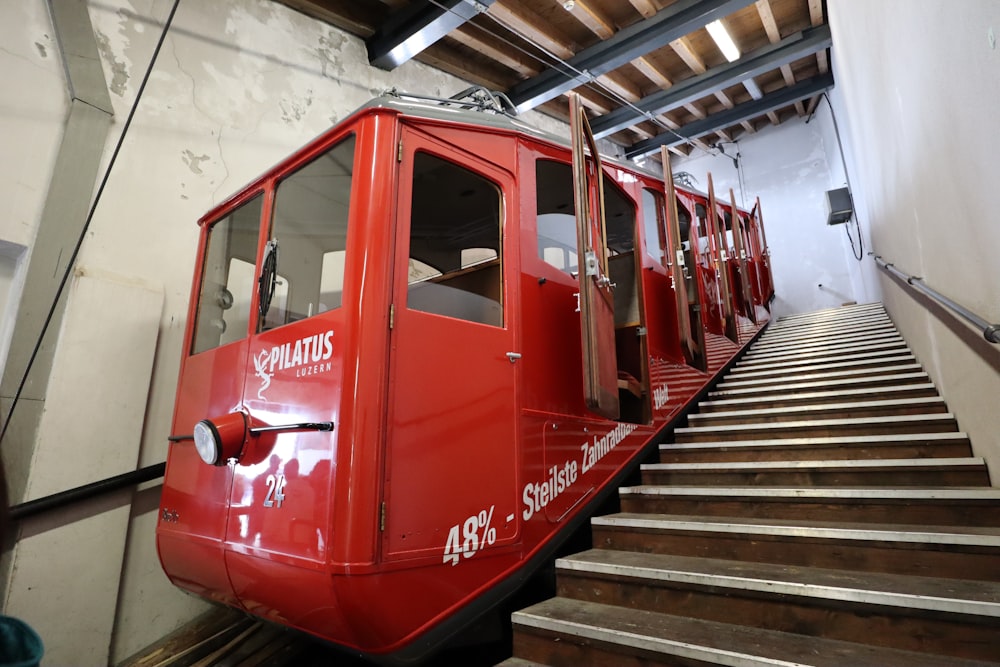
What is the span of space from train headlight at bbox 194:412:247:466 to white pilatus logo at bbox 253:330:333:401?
15 cm

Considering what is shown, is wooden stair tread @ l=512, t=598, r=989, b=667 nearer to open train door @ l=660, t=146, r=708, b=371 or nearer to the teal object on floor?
the teal object on floor

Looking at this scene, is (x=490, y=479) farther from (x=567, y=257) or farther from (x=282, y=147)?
(x=282, y=147)

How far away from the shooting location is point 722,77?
617 cm

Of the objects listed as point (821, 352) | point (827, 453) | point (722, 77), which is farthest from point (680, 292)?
point (722, 77)

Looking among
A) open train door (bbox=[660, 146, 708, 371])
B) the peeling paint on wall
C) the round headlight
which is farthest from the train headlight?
open train door (bbox=[660, 146, 708, 371])

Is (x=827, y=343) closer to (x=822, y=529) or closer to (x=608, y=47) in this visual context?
(x=822, y=529)

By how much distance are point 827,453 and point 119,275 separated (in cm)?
408

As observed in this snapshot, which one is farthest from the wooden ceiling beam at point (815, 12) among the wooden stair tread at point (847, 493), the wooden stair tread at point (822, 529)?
the wooden stair tread at point (822, 529)

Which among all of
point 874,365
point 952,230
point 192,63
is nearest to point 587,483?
point 952,230

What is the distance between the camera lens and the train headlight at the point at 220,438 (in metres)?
2.08

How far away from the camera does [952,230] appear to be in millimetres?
2363

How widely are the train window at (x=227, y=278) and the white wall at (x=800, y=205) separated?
7.20 meters

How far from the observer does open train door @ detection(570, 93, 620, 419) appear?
2.23m

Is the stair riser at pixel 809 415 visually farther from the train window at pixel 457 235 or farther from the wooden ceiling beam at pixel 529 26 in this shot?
the wooden ceiling beam at pixel 529 26
